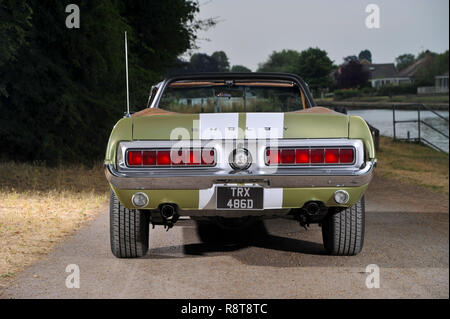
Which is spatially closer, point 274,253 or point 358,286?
point 358,286

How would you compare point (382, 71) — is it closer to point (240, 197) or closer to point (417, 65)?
point (417, 65)

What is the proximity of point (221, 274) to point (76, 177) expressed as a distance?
7644 mm

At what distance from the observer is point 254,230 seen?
6719 millimetres

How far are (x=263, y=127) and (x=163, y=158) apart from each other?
0.76m

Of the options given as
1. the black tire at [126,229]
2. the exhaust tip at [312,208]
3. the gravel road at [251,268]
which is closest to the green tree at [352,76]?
the gravel road at [251,268]

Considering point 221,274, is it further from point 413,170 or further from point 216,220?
point 413,170

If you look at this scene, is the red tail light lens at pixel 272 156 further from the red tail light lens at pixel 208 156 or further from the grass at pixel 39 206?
the grass at pixel 39 206

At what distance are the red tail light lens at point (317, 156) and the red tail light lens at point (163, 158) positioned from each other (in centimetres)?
105

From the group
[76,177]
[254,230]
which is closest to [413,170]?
[76,177]

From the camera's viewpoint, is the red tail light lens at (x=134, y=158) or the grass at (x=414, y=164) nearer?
the red tail light lens at (x=134, y=158)

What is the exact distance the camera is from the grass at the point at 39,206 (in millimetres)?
5758

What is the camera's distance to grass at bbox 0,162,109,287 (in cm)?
576
